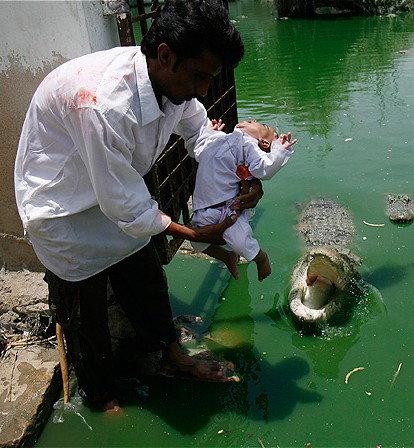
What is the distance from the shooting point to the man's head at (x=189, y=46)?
2064 mm

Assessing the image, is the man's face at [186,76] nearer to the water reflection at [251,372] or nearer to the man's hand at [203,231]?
the man's hand at [203,231]

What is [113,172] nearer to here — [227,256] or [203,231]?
[203,231]

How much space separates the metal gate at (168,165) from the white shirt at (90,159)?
0.67 m

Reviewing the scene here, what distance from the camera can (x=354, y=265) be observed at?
4445mm

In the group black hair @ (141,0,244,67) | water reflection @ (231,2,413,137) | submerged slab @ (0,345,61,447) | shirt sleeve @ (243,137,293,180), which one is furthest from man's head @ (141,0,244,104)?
water reflection @ (231,2,413,137)

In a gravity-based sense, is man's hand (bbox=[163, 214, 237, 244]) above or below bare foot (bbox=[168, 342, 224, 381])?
above

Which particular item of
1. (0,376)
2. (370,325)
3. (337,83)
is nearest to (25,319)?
(0,376)

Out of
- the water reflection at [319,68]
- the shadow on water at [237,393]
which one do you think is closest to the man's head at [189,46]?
the shadow on water at [237,393]

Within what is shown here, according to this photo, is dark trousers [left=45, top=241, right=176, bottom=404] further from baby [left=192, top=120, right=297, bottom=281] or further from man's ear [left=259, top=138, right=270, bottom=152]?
man's ear [left=259, top=138, right=270, bottom=152]

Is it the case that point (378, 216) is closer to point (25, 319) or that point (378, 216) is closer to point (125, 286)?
point (125, 286)

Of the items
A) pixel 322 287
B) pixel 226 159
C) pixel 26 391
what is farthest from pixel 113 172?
pixel 322 287

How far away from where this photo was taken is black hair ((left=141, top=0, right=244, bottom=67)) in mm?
2059

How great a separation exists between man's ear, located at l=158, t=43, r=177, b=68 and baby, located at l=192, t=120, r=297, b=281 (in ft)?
2.87

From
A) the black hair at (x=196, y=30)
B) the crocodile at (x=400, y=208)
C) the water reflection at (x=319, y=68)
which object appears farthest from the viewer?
the water reflection at (x=319, y=68)
